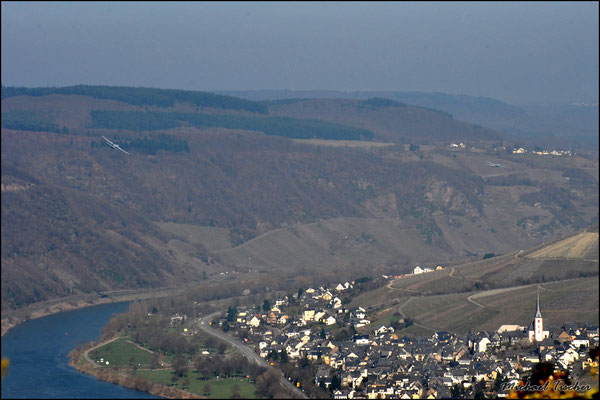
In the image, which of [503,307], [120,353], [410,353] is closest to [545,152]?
[503,307]

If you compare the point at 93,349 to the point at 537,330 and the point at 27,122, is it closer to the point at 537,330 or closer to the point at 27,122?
the point at 537,330

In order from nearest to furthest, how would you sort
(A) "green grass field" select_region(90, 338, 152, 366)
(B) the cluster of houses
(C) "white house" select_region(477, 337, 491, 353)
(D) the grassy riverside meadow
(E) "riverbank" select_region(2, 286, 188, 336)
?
(D) the grassy riverside meadow < (C) "white house" select_region(477, 337, 491, 353) < (A) "green grass field" select_region(90, 338, 152, 366) < (E) "riverbank" select_region(2, 286, 188, 336) < (B) the cluster of houses

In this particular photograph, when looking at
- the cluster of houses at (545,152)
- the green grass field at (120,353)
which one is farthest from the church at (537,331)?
the cluster of houses at (545,152)

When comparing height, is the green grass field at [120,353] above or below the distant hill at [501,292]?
below

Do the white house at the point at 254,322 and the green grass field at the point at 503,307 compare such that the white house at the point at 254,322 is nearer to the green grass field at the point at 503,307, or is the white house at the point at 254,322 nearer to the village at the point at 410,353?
the village at the point at 410,353

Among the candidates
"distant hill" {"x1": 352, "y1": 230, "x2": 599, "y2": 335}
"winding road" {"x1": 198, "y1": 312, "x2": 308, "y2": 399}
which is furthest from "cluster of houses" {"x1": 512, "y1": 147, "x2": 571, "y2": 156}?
"winding road" {"x1": 198, "y1": 312, "x2": 308, "y2": 399}

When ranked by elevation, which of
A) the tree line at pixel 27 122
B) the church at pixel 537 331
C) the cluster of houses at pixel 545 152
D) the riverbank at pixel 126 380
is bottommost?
the riverbank at pixel 126 380

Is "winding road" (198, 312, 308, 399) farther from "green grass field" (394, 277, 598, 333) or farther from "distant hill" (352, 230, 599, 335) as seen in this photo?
"green grass field" (394, 277, 598, 333)

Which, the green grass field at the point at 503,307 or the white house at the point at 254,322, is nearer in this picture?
the green grass field at the point at 503,307
